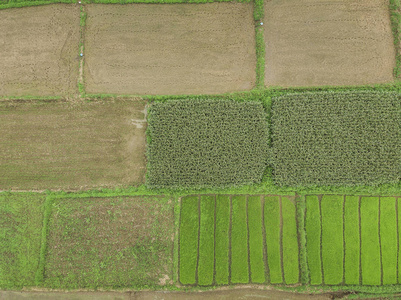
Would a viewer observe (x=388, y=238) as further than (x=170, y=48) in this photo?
No

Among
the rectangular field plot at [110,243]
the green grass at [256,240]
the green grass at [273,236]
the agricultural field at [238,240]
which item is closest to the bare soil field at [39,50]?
the rectangular field plot at [110,243]

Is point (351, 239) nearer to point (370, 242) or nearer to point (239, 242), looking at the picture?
point (370, 242)

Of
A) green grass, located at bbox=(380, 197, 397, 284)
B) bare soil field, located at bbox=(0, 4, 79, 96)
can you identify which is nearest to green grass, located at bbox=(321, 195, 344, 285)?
green grass, located at bbox=(380, 197, 397, 284)

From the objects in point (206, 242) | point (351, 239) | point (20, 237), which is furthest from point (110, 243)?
point (351, 239)

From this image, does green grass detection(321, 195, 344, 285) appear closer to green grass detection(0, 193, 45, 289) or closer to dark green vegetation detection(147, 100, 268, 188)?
dark green vegetation detection(147, 100, 268, 188)

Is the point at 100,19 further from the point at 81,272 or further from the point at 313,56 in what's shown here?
the point at 81,272

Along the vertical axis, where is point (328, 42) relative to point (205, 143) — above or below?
above
